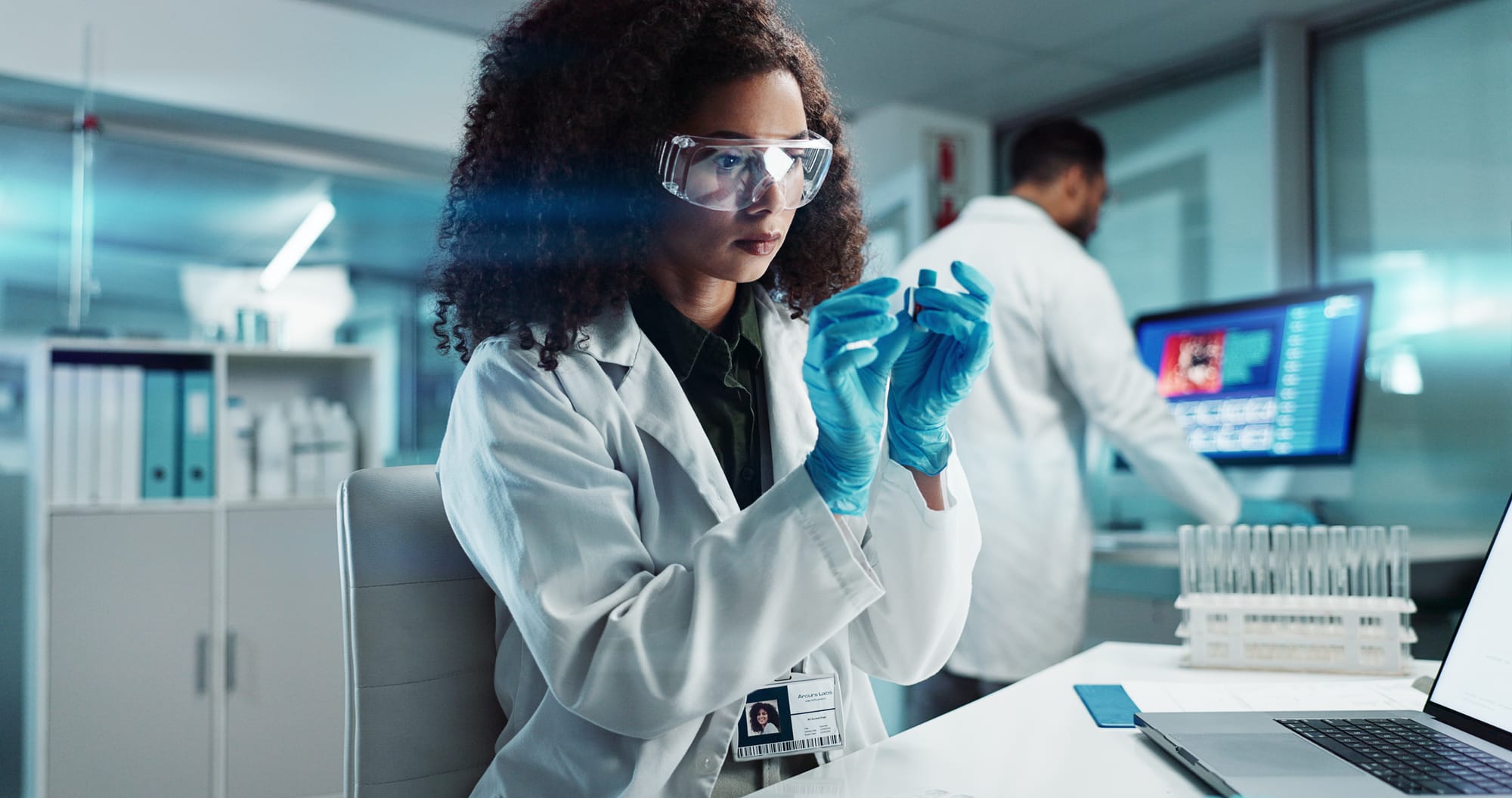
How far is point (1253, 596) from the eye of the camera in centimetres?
138

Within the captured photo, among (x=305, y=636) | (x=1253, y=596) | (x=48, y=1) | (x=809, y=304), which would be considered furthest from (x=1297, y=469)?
(x=48, y=1)

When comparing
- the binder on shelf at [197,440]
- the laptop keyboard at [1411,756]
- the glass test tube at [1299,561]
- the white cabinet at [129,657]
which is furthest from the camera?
the binder on shelf at [197,440]

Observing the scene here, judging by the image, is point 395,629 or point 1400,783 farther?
point 395,629

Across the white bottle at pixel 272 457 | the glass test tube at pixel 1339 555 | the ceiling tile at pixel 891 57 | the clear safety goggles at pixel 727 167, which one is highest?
the ceiling tile at pixel 891 57

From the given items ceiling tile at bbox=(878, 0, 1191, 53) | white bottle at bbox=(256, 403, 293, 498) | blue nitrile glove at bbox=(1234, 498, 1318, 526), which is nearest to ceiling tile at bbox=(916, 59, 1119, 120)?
ceiling tile at bbox=(878, 0, 1191, 53)

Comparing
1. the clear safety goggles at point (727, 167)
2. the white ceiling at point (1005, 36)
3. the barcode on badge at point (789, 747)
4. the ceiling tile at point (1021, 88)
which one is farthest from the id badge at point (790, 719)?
the ceiling tile at point (1021, 88)

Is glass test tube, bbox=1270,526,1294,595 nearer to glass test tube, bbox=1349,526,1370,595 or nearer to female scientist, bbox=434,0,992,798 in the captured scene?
glass test tube, bbox=1349,526,1370,595

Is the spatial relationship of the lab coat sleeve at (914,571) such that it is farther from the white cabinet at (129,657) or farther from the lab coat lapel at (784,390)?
the white cabinet at (129,657)

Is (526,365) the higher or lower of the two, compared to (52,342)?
lower

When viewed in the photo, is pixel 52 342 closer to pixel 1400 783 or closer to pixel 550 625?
pixel 550 625

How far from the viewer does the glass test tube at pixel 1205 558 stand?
1444 mm

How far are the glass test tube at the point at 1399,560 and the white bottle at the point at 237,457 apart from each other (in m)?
2.55

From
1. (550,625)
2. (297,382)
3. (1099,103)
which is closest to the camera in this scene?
(550,625)

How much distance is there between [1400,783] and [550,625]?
649 mm
